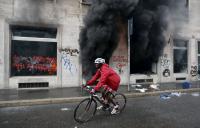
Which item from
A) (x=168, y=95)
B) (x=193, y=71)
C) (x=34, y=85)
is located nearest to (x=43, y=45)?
(x=34, y=85)

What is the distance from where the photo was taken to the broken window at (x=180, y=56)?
16.5 meters

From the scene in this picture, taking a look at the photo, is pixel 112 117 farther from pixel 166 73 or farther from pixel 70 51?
pixel 166 73

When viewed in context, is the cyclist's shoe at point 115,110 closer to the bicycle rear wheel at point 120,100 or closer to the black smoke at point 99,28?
the bicycle rear wheel at point 120,100

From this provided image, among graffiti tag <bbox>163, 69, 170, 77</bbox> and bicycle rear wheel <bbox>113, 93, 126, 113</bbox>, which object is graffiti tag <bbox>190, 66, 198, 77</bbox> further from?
bicycle rear wheel <bbox>113, 93, 126, 113</bbox>

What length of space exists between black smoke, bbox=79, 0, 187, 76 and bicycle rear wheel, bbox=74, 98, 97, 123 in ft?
21.3

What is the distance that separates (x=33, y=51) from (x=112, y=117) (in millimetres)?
6759

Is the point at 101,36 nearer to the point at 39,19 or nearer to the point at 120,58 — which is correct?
the point at 120,58

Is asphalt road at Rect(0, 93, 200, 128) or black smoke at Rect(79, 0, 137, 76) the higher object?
black smoke at Rect(79, 0, 137, 76)

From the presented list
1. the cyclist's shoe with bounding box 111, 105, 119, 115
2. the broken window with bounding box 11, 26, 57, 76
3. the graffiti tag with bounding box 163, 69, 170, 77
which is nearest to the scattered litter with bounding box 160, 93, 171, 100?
the cyclist's shoe with bounding box 111, 105, 119, 115

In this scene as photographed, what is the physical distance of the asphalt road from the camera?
6211 millimetres

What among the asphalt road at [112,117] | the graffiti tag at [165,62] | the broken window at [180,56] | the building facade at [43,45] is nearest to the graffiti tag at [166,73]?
the graffiti tag at [165,62]

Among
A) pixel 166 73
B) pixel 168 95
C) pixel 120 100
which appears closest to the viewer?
pixel 120 100

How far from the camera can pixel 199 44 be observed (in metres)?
17.5

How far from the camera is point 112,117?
23.0ft
